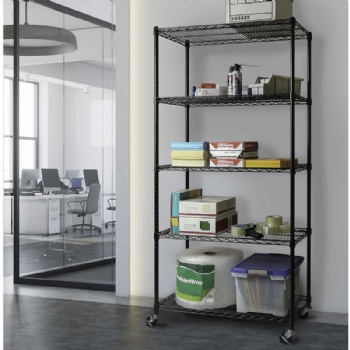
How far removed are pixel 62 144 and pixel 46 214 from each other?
25.9 inches

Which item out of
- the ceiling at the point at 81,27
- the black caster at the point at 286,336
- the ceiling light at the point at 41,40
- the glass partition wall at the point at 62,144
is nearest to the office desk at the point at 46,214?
the glass partition wall at the point at 62,144

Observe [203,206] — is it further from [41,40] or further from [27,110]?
[41,40]

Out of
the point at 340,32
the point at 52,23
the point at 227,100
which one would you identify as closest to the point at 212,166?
the point at 227,100

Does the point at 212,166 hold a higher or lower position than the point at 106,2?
lower

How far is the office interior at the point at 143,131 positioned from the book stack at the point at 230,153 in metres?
0.55

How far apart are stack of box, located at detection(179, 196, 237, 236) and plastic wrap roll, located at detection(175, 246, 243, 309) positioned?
20cm

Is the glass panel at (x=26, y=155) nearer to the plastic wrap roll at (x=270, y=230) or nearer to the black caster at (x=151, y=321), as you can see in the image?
the black caster at (x=151, y=321)

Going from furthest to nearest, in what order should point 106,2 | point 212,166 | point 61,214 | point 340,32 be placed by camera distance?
1. point 61,214
2. point 106,2
3. point 340,32
4. point 212,166

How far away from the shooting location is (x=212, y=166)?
13.0ft

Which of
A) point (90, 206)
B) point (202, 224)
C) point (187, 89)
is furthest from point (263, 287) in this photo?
point (90, 206)

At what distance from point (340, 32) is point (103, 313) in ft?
8.60

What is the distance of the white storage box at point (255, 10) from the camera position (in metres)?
3.72

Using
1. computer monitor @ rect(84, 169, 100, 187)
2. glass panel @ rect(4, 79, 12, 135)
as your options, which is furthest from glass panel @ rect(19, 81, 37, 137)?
computer monitor @ rect(84, 169, 100, 187)

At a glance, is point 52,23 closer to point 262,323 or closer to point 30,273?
point 30,273
